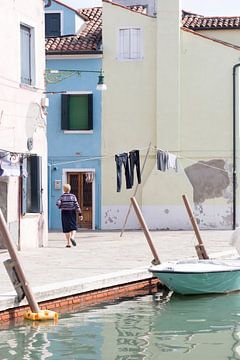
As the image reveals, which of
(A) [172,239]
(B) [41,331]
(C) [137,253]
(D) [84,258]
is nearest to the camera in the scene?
(B) [41,331]

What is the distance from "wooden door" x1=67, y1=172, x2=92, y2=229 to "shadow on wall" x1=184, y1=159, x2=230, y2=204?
12.7 feet

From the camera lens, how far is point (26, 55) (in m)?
23.4

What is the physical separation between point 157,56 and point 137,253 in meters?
13.4

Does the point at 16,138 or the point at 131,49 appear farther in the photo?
the point at 131,49

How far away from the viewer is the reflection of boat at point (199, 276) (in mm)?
16828

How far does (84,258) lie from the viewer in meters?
20.5

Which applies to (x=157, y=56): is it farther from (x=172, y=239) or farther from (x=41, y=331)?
(x=41, y=331)

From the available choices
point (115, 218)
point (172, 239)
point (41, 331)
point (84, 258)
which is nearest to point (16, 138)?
point (84, 258)

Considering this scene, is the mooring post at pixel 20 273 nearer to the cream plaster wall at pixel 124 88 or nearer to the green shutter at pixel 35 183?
the green shutter at pixel 35 183

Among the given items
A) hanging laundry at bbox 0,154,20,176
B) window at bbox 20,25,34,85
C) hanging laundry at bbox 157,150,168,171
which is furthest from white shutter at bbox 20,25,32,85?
hanging laundry at bbox 157,150,168,171

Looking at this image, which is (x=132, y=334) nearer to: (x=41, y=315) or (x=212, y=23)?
(x=41, y=315)

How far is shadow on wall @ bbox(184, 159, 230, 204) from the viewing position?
33.9 m

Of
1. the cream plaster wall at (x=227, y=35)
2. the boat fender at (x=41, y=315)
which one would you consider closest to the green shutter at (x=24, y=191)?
the boat fender at (x=41, y=315)

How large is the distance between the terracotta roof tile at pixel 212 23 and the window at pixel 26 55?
45.4ft
